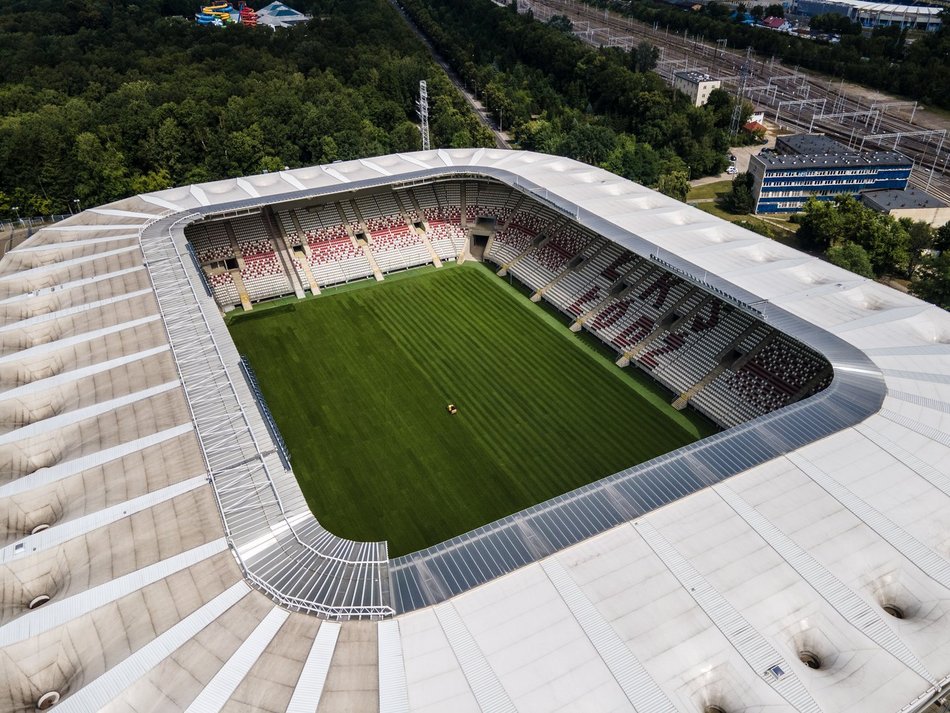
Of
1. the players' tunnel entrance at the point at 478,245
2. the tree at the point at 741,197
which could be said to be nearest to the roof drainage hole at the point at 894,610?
the players' tunnel entrance at the point at 478,245

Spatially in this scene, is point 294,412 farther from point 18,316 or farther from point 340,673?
point 340,673

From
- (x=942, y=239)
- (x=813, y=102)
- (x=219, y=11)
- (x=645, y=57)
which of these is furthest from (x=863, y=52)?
(x=219, y=11)

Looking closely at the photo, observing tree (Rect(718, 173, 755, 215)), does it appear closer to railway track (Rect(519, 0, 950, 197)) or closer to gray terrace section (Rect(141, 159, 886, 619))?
railway track (Rect(519, 0, 950, 197))

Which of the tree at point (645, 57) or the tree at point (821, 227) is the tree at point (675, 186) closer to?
the tree at point (821, 227)

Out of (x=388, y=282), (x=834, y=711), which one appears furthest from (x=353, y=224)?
(x=834, y=711)

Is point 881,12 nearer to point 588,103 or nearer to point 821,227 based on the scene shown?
point 588,103
